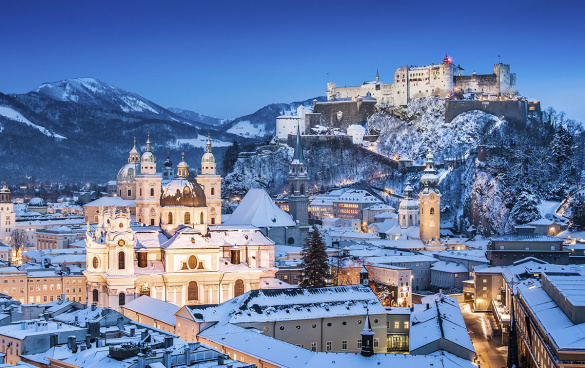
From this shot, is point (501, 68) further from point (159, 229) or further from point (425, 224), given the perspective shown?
point (159, 229)

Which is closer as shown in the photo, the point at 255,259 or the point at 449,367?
the point at 449,367

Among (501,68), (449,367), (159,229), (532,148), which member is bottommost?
(449,367)

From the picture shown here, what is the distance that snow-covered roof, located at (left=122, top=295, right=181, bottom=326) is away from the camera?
53.9 m

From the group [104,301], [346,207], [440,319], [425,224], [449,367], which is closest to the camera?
[449,367]

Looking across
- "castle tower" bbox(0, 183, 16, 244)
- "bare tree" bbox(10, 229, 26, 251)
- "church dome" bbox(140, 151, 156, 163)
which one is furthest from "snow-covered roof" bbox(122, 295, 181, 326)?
"castle tower" bbox(0, 183, 16, 244)

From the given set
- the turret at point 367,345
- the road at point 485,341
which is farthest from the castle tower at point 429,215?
the turret at point 367,345

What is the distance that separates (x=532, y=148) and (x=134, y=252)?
62683 mm

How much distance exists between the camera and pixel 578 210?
95.1 metres

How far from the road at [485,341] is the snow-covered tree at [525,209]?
2836 cm

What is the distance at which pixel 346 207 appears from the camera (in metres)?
128

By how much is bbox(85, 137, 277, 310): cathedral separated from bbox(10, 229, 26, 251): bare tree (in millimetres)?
43413

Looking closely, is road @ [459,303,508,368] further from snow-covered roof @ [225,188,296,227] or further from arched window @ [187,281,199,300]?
snow-covered roof @ [225,188,296,227]

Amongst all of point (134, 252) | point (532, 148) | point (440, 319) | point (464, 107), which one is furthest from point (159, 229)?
point (464, 107)

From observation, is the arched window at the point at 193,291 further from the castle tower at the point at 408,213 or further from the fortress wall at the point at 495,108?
the fortress wall at the point at 495,108
